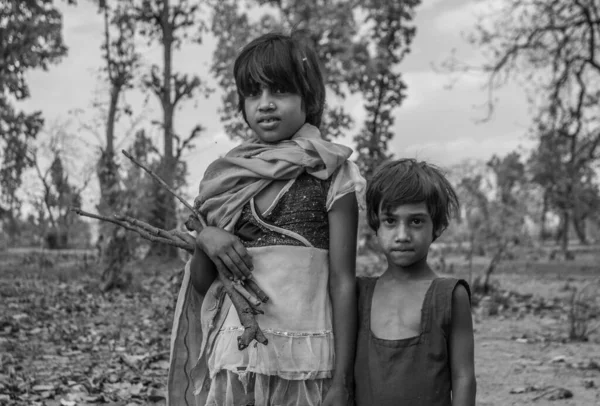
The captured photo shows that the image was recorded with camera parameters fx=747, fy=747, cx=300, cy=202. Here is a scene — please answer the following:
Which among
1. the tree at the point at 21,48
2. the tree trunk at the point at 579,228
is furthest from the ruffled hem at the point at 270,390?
the tree trunk at the point at 579,228

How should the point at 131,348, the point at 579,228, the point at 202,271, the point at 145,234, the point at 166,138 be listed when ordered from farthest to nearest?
the point at 579,228
the point at 166,138
the point at 131,348
the point at 145,234
the point at 202,271

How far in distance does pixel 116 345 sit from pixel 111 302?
276 cm

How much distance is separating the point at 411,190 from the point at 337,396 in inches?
24.1

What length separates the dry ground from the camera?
4328mm

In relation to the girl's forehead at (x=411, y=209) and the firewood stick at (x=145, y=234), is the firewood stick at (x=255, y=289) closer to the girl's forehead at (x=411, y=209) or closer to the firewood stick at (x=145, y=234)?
the firewood stick at (x=145, y=234)

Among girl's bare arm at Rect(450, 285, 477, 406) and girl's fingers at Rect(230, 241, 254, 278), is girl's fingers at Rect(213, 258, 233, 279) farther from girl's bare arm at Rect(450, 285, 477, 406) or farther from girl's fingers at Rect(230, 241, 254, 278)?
girl's bare arm at Rect(450, 285, 477, 406)

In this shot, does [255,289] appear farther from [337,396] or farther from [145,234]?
[145,234]

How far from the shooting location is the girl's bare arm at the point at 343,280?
2.09 metres

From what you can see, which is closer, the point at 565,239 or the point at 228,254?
the point at 228,254

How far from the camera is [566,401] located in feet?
13.9

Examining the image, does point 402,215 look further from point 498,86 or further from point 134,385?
point 498,86

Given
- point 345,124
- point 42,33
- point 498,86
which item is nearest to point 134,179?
point 42,33

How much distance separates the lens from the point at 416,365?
80.8 inches

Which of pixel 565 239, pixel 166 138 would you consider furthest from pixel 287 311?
pixel 565 239
